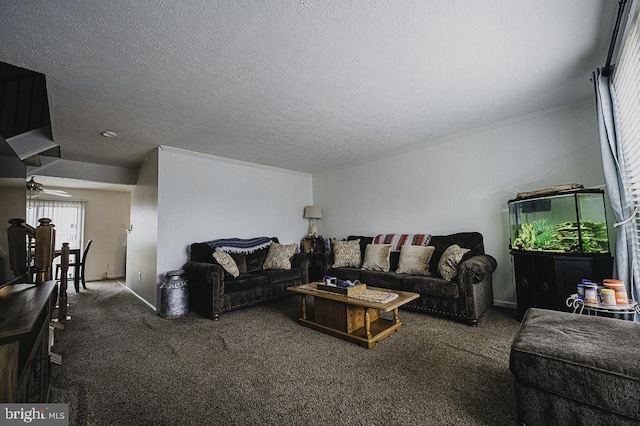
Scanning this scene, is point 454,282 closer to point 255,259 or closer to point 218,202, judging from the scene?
point 255,259

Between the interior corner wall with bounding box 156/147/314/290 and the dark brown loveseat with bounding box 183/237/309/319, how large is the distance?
32 centimetres

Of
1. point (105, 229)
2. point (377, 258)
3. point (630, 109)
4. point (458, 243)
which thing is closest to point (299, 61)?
point (630, 109)

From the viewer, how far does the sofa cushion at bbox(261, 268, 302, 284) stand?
379 cm

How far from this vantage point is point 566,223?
2496 millimetres

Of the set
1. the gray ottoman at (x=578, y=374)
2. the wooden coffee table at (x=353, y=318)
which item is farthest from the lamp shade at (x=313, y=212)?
the gray ottoman at (x=578, y=374)

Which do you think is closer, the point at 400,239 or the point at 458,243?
the point at 458,243

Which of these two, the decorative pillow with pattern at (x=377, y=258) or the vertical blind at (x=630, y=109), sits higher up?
the vertical blind at (x=630, y=109)

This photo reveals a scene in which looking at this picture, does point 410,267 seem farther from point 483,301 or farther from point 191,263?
point 191,263

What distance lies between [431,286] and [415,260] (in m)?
0.52

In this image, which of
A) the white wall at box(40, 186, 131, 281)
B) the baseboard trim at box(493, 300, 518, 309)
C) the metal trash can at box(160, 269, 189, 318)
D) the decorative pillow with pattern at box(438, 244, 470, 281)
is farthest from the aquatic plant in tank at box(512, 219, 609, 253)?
the white wall at box(40, 186, 131, 281)

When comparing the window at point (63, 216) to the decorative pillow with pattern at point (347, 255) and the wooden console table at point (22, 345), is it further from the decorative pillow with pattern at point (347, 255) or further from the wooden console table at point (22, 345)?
the decorative pillow with pattern at point (347, 255)

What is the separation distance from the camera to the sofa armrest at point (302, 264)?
13.7 feet

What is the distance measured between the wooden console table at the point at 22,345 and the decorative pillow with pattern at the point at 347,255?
3232 millimetres

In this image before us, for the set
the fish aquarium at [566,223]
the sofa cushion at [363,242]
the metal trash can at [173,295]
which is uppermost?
the fish aquarium at [566,223]
